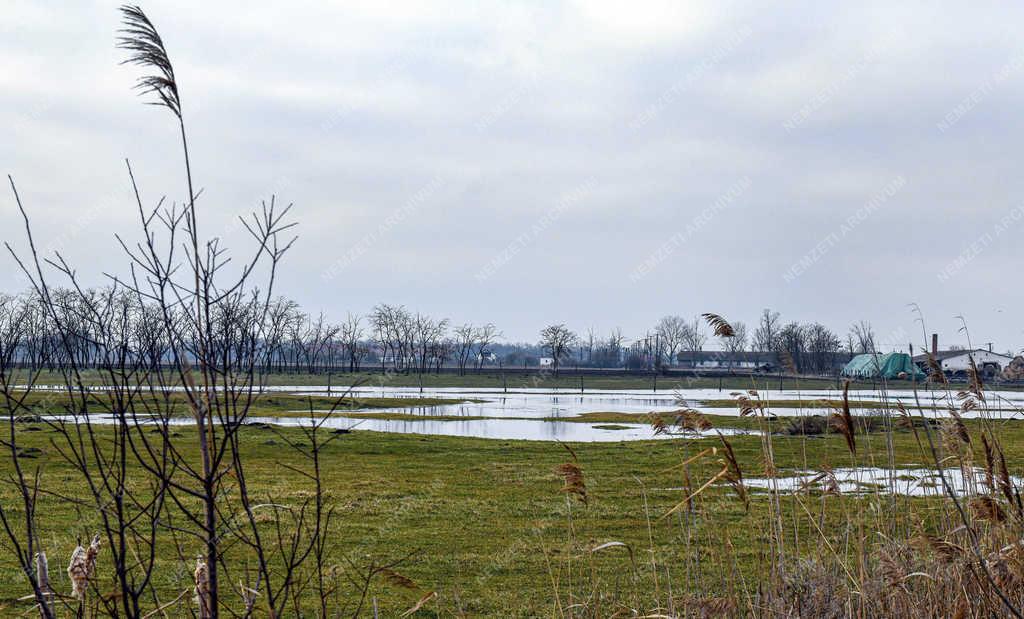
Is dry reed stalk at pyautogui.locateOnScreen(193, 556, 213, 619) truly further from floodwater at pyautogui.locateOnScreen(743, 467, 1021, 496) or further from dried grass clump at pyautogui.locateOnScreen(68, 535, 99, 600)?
floodwater at pyautogui.locateOnScreen(743, 467, 1021, 496)

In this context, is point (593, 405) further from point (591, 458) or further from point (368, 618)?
point (368, 618)

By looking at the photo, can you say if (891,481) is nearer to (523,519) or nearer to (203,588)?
(203,588)

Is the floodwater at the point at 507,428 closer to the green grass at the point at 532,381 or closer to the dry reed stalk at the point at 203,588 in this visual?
the dry reed stalk at the point at 203,588

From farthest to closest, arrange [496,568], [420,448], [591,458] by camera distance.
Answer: [420,448] → [591,458] → [496,568]

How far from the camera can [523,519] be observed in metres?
13.2

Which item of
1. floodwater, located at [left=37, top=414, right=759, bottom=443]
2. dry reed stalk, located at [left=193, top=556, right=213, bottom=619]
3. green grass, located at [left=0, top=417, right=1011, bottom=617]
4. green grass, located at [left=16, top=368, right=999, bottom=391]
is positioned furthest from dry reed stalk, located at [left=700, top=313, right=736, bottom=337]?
green grass, located at [left=16, top=368, right=999, bottom=391]

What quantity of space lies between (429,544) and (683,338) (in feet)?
421

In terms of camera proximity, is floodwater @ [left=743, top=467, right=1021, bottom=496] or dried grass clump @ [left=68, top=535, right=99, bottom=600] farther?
floodwater @ [left=743, top=467, right=1021, bottom=496]

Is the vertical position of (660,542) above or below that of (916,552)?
below

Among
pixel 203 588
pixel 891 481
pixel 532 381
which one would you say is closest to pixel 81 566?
pixel 203 588

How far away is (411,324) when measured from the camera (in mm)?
103125

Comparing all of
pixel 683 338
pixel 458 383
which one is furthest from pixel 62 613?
pixel 683 338

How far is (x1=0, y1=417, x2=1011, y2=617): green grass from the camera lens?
283 inches

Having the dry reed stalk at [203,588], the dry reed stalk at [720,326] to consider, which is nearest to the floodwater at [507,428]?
the dry reed stalk at [720,326]
